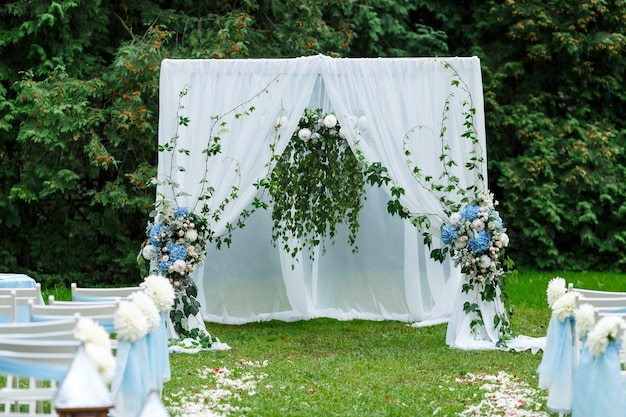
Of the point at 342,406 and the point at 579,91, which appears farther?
the point at 579,91

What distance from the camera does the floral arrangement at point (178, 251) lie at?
24.5ft

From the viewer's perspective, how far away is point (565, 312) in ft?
16.8

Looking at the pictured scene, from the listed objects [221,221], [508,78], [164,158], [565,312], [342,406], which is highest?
[508,78]

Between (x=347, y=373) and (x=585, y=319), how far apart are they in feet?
7.27

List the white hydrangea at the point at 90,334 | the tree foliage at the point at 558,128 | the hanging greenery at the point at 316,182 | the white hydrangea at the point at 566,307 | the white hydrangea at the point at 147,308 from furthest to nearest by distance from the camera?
the tree foliage at the point at 558,128
the hanging greenery at the point at 316,182
the white hydrangea at the point at 566,307
the white hydrangea at the point at 147,308
the white hydrangea at the point at 90,334

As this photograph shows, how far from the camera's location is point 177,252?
24.4ft

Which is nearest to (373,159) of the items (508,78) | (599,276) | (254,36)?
(254,36)

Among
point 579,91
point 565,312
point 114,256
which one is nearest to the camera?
point 565,312

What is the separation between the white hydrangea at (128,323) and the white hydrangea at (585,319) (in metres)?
2.08

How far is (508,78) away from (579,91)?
3.26 ft

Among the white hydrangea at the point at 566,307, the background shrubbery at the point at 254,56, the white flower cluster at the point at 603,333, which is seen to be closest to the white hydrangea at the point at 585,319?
the white flower cluster at the point at 603,333

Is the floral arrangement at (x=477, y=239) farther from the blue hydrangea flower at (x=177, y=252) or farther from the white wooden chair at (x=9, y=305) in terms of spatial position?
the white wooden chair at (x=9, y=305)

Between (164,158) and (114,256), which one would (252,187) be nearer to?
(164,158)

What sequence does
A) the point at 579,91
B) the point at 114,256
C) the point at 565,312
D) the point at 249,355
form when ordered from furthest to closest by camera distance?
the point at 579,91 < the point at 114,256 < the point at 249,355 < the point at 565,312
